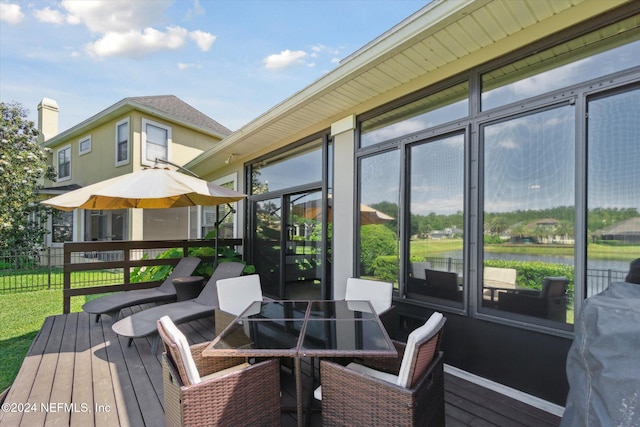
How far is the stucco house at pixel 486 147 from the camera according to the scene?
236cm

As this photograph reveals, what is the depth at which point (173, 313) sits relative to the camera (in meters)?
4.04

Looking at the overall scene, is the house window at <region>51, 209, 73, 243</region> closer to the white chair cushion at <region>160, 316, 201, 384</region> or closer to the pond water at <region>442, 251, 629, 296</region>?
the white chair cushion at <region>160, 316, 201, 384</region>

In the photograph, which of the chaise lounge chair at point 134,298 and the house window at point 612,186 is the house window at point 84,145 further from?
the house window at point 612,186

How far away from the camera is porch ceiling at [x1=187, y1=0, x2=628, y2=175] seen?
242 centimetres

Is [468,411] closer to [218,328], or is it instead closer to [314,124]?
[218,328]

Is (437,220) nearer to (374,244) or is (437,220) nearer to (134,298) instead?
(374,244)

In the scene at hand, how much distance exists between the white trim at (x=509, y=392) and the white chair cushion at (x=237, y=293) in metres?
2.33

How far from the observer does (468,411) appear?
96.7 inches

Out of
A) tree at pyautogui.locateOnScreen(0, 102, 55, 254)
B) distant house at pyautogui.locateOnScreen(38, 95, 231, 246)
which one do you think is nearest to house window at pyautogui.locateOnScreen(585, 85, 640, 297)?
distant house at pyautogui.locateOnScreen(38, 95, 231, 246)

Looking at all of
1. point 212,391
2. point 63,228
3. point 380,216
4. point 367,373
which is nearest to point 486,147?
point 380,216

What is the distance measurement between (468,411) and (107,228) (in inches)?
508

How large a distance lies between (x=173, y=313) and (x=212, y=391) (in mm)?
2521

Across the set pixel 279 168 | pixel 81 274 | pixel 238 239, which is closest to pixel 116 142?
pixel 81 274

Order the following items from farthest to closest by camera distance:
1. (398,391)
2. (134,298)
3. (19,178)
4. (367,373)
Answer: (19,178) < (134,298) < (367,373) < (398,391)
